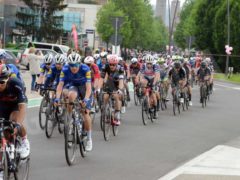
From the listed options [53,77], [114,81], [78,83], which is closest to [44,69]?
[53,77]

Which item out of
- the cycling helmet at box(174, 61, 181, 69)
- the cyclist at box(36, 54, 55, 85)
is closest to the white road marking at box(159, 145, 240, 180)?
the cyclist at box(36, 54, 55, 85)

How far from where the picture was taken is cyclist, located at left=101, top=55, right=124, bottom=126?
13141mm

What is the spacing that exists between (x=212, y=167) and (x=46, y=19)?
77.4 m

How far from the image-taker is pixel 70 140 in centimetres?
975

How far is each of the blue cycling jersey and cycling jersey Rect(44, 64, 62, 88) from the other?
8.20ft

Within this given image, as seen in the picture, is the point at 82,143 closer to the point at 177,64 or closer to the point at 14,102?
the point at 14,102

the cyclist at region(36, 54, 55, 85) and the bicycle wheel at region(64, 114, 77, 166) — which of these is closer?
the bicycle wheel at region(64, 114, 77, 166)

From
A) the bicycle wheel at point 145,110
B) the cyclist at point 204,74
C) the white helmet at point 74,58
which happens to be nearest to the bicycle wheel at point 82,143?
the white helmet at point 74,58

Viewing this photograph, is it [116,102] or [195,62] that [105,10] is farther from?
[116,102]

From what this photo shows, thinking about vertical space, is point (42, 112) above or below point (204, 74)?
below

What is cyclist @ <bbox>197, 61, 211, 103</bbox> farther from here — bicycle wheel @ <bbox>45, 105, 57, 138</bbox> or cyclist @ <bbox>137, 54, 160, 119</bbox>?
bicycle wheel @ <bbox>45, 105, 57, 138</bbox>

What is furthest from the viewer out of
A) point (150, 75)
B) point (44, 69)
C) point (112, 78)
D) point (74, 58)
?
point (150, 75)

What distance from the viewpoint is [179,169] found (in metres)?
9.48

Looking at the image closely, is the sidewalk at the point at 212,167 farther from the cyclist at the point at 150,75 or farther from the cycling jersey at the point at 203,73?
the cycling jersey at the point at 203,73
